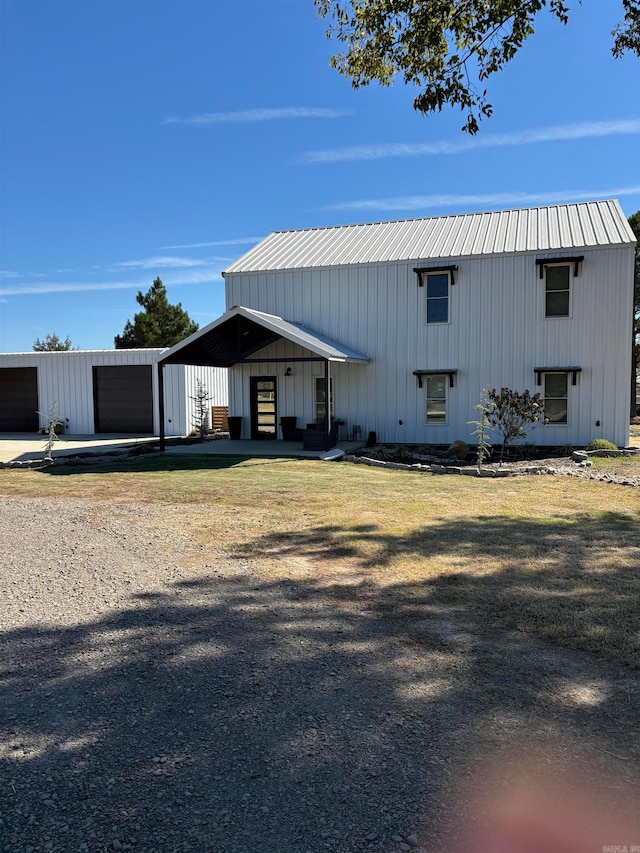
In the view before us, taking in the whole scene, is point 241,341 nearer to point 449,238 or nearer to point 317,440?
point 317,440

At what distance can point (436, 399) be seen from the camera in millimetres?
17750

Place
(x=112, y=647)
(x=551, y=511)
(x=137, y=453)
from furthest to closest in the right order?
1. (x=137, y=453)
2. (x=551, y=511)
3. (x=112, y=647)

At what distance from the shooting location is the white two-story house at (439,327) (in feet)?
53.2

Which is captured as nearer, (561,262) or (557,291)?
(561,262)

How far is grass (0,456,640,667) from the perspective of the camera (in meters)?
4.54

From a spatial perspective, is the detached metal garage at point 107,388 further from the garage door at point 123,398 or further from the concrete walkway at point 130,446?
the concrete walkway at point 130,446

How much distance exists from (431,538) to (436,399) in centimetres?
1149

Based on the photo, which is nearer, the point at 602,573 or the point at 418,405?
the point at 602,573

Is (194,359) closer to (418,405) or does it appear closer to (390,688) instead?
(418,405)

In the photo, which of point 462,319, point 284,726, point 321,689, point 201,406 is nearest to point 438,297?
point 462,319

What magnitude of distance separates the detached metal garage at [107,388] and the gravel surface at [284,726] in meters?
17.8

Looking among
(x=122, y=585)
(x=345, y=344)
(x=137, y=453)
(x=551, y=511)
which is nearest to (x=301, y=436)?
(x=345, y=344)

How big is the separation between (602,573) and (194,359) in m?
13.9

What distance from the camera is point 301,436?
18.7m
